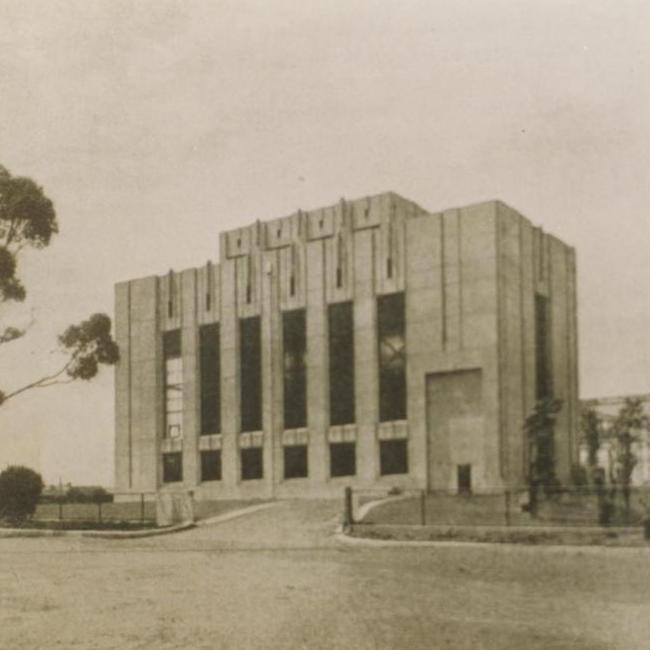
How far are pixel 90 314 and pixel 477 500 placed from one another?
53.7 ft

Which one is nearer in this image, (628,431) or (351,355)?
(628,431)

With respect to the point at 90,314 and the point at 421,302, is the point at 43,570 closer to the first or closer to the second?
the point at 90,314

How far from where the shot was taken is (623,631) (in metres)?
8.45

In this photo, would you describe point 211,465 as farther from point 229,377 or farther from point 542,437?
point 542,437

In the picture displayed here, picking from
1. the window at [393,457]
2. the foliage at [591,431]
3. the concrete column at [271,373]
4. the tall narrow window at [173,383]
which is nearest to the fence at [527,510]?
the window at [393,457]

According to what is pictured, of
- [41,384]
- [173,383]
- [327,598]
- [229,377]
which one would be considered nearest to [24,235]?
[41,384]

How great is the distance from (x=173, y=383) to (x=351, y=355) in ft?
33.5

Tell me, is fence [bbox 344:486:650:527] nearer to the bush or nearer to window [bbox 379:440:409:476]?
the bush

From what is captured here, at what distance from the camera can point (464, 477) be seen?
3809 cm

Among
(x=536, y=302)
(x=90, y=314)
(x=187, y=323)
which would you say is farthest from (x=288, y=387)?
(x=90, y=314)

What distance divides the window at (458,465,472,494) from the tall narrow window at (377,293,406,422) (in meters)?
3.17

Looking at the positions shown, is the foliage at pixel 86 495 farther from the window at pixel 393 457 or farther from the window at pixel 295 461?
the window at pixel 393 457

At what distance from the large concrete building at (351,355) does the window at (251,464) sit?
57 mm

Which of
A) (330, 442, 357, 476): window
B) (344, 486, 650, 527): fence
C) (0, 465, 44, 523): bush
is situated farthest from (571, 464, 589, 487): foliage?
(0, 465, 44, 523): bush
